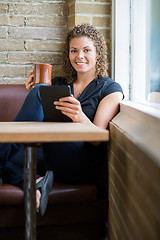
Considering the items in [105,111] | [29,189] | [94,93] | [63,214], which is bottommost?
[63,214]

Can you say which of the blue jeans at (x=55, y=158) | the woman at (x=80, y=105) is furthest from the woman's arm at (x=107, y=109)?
the blue jeans at (x=55, y=158)

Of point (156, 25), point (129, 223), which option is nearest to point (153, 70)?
point (156, 25)

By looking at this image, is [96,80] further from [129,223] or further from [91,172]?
[129,223]

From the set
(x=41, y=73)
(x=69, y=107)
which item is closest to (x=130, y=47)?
(x=41, y=73)

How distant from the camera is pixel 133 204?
0.93 metres

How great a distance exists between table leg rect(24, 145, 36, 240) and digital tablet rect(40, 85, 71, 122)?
268 millimetres

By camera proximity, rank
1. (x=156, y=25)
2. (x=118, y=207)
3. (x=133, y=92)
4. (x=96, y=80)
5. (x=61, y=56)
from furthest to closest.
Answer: (x=61, y=56) → (x=133, y=92) → (x=96, y=80) → (x=156, y=25) → (x=118, y=207)

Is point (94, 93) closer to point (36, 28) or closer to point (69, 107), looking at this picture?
point (69, 107)

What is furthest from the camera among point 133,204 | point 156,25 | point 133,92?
point 133,92

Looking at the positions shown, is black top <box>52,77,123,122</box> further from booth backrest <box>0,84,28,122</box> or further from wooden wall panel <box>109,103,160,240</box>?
booth backrest <box>0,84,28,122</box>

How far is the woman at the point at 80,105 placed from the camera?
1.42 m

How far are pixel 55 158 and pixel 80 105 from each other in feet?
1.09

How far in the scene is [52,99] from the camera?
1301 mm

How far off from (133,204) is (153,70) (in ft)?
2.66
